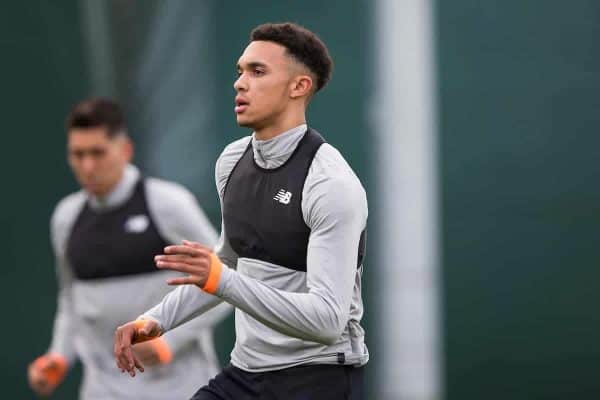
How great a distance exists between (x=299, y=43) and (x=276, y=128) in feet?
0.96

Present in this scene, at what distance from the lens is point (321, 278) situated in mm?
3631

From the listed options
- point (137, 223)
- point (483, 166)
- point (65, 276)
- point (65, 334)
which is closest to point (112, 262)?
point (137, 223)

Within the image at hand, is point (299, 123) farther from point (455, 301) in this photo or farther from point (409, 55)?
point (455, 301)

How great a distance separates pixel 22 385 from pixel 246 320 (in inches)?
214

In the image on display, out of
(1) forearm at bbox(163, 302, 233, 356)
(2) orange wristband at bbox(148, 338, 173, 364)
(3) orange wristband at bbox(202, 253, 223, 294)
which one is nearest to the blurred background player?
(1) forearm at bbox(163, 302, 233, 356)

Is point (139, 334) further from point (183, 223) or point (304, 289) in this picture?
point (183, 223)

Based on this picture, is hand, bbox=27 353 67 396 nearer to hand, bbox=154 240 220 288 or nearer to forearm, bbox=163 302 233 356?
forearm, bbox=163 302 233 356

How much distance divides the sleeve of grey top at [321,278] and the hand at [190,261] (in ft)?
0.22

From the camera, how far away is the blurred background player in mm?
5785

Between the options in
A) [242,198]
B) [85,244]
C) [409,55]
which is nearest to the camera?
[242,198]

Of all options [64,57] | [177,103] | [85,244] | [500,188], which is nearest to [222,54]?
[177,103]

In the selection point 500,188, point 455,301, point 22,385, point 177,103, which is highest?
point 177,103

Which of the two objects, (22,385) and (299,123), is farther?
(22,385)

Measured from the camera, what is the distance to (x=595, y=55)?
27.1ft
